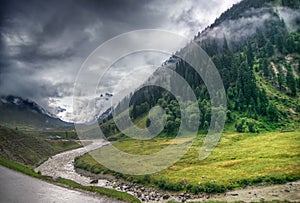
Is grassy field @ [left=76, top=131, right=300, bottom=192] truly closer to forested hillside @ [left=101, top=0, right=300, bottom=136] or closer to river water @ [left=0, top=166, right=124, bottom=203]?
river water @ [left=0, top=166, right=124, bottom=203]

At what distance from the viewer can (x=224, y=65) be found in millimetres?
171000

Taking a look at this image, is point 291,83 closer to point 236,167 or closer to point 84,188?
point 236,167

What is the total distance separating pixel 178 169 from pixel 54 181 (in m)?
30.8

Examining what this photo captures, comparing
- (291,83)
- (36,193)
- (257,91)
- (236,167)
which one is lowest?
(36,193)

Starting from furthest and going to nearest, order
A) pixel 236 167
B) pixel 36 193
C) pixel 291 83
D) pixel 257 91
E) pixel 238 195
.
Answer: pixel 291 83
pixel 257 91
pixel 236 167
pixel 36 193
pixel 238 195

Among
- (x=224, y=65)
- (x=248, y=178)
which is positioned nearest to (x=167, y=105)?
(x=224, y=65)

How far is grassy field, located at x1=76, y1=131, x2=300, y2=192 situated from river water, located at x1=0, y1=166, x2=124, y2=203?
1447 centimetres

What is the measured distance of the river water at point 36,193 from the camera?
4482 centimetres

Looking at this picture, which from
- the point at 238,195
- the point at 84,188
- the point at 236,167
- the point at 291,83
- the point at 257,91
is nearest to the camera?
the point at 238,195

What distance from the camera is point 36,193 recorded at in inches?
1960

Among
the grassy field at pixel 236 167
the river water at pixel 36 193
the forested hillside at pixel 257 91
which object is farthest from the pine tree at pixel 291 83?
the river water at pixel 36 193

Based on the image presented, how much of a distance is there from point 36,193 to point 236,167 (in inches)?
1664

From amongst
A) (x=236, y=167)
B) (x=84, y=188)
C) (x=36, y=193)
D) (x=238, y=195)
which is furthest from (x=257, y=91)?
(x=36, y=193)

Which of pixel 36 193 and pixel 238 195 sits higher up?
pixel 36 193
